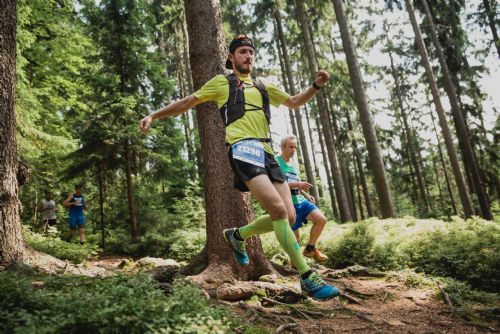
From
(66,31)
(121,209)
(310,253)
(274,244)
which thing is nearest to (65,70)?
(66,31)

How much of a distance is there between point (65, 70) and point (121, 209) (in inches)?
253

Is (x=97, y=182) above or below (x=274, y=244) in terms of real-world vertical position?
above

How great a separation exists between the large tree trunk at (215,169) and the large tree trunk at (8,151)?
2.65 metres

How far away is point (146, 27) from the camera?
46.0ft

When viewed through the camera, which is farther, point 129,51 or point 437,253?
point 129,51

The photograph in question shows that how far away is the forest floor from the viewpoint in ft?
12.5

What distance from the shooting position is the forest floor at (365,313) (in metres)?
3.82

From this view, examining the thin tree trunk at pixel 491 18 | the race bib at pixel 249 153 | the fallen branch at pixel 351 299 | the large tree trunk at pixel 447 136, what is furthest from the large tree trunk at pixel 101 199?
the thin tree trunk at pixel 491 18

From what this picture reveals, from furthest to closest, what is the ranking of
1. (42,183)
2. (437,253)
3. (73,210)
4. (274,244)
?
(42,183), (73,210), (274,244), (437,253)

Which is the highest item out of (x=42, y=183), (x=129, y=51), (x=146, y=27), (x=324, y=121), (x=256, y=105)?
(x=146, y=27)

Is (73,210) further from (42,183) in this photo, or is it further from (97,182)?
(97,182)

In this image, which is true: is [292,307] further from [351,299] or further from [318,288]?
[318,288]

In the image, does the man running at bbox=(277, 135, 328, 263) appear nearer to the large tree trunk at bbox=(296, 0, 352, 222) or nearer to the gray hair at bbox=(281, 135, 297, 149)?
the gray hair at bbox=(281, 135, 297, 149)

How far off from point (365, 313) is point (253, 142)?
2.73 m
